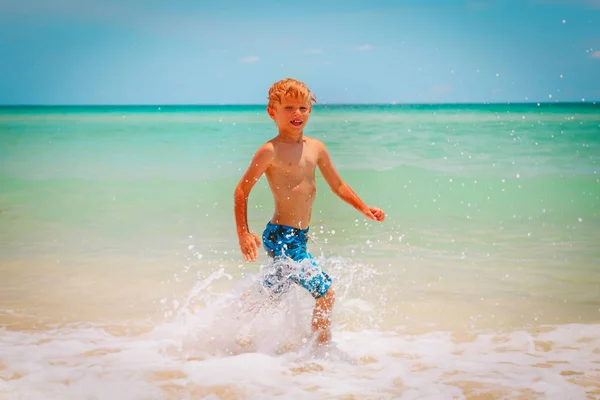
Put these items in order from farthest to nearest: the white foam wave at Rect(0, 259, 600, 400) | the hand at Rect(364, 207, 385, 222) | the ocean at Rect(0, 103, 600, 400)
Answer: the hand at Rect(364, 207, 385, 222) → the ocean at Rect(0, 103, 600, 400) → the white foam wave at Rect(0, 259, 600, 400)

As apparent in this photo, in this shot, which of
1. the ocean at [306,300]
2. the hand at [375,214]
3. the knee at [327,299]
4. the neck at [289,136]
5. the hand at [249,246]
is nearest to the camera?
the ocean at [306,300]

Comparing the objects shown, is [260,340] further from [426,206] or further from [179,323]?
[426,206]

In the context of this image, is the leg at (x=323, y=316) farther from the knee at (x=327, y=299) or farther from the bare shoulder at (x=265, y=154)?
the bare shoulder at (x=265, y=154)

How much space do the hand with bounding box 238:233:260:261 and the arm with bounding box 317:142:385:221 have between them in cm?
58

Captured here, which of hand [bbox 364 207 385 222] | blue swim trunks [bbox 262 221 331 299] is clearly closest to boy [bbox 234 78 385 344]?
blue swim trunks [bbox 262 221 331 299]

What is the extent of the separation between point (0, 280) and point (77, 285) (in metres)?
0.56

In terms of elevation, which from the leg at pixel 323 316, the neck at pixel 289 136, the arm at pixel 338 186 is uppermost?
the neck at pixel 289 136

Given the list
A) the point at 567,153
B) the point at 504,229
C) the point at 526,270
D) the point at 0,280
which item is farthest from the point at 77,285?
the point at 567,153

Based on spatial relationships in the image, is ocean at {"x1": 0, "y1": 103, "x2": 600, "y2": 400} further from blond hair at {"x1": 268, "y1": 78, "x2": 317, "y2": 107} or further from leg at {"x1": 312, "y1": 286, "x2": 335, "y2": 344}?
blond hair at {"x1": 268, "y1": 78, "x2": 317, "y2": 107}

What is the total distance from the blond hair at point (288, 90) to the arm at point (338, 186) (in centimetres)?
29

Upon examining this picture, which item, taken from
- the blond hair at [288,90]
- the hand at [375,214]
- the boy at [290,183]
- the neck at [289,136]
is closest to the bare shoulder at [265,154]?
the boy at [290,183]

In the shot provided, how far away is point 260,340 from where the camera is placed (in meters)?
3.24

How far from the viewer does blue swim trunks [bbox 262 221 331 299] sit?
9.94 ft

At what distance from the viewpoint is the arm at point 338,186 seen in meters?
3.30
